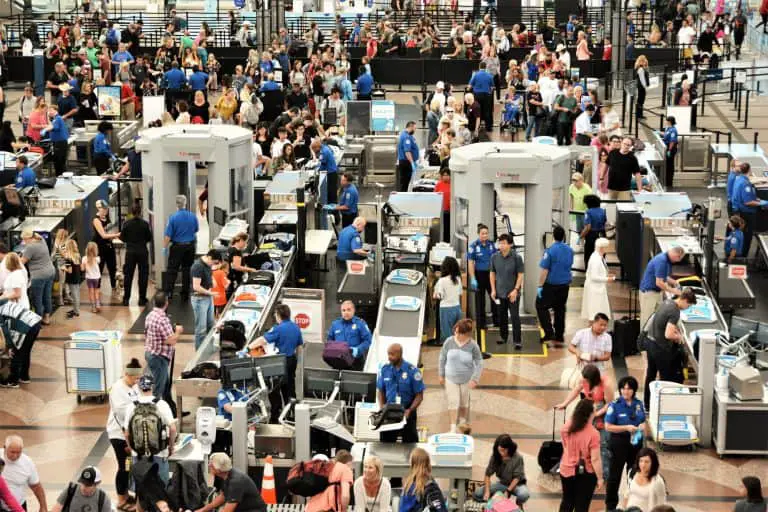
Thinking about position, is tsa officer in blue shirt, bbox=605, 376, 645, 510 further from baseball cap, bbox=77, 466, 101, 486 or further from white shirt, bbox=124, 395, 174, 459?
baseball cap, bbox=77, 466, 101, 486

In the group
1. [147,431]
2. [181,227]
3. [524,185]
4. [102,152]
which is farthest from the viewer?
[102,152]

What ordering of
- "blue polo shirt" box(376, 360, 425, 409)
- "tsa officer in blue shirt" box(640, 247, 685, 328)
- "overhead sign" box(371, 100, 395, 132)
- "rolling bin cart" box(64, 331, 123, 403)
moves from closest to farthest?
"blue polo shirt" box(376, 360, 425, 409), "rolling bin cart" box(64, 331, 123, 403), "tsa officer in blue shirt" box(640, 247, 685, 328), "overhead sign" box(371, 100, 395, 132)

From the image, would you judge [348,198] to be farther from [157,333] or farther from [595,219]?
[157,333]

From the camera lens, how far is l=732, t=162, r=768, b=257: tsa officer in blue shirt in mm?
23766

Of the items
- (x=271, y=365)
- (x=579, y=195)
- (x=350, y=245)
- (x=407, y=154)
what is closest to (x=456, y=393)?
(x=271, y=365)

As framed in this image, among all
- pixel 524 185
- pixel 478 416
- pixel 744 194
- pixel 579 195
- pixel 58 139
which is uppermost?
pixel 524 185

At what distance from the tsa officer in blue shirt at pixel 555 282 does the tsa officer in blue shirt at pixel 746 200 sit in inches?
198

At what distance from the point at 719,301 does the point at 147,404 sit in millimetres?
8466

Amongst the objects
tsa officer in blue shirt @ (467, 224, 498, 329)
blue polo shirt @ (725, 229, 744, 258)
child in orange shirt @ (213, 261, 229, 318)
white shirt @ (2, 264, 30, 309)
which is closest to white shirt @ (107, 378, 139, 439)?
white shirt @ (2, 264, 30, 309)

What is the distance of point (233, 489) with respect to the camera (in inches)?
516

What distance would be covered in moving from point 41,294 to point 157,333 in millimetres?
4045

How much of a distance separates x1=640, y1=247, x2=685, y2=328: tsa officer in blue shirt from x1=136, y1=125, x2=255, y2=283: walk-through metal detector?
250 inches

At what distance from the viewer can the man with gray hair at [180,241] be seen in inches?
843

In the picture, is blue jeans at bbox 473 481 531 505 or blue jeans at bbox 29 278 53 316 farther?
blue jeans at bbox 29 278 53 316
